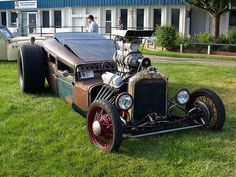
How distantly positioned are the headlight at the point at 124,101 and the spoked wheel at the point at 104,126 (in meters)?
0.16

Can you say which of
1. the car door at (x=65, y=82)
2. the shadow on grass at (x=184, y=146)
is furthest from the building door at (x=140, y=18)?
the shadow on grass at (x=184, y=146)

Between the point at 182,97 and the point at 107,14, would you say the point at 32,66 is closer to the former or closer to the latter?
the point at 182,97

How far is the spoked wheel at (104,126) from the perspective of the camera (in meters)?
4.79

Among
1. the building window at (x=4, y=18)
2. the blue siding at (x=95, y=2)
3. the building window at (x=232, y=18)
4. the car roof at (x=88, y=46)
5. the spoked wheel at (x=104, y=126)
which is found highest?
the blue siding at (x=95, y=2)

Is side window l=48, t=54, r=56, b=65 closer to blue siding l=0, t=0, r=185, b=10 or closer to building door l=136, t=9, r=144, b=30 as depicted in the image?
blue siding l=0, t=0, r=185, b=10

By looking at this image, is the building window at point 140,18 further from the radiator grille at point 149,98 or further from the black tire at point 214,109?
the radiator grille at point 149,98

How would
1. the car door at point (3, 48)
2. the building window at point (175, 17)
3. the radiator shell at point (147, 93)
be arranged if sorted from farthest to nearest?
the building window at point (175, 17), the car door at point (3, 48), the radiator shell at point (147, 93)

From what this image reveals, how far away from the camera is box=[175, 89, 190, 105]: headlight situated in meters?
5.71

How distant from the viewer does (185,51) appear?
69.9 ft

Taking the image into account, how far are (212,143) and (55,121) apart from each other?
2.45 m

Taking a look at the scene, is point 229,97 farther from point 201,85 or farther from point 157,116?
point 157,116

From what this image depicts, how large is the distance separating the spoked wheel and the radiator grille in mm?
534

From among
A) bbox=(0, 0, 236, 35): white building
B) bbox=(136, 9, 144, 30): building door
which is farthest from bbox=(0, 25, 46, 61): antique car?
bbox=(136, 9, 144, 30): building door

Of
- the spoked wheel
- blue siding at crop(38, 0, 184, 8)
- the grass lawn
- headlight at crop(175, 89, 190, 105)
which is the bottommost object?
the grass lawn
